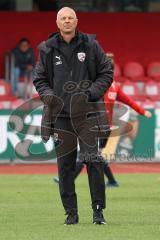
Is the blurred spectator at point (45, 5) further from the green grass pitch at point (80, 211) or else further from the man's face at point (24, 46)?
the green grass pitch at point (80, 211)

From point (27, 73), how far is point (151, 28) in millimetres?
4551

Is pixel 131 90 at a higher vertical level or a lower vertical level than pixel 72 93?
lower

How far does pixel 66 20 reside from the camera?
381 inches

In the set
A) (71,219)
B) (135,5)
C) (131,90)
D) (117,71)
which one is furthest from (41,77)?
(135,5)

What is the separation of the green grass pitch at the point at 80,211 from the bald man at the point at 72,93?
1.45 ft

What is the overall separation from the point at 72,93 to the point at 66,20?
763 millimetres

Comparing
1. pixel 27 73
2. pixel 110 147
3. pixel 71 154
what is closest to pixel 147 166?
pixel 110 147

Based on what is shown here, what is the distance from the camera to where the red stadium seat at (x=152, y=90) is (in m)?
25.2

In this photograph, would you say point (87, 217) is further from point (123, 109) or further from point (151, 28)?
point (151, 28)

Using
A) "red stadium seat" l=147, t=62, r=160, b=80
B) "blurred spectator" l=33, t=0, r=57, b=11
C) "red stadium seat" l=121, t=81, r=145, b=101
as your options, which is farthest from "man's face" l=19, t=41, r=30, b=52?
"red stadium seat" l=147, t=62, r=160, b=80

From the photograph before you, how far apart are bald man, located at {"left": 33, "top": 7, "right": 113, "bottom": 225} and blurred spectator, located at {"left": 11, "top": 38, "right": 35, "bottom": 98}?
14.8 metres

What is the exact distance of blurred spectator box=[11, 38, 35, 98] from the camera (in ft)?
81.3

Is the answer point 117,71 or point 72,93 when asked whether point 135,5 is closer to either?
point 117,71

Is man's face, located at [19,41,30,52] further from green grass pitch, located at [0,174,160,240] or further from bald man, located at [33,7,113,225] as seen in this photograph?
bald man, located at [33,7,113,225]
